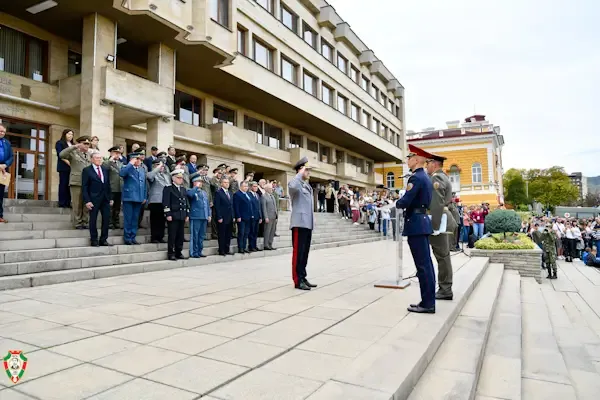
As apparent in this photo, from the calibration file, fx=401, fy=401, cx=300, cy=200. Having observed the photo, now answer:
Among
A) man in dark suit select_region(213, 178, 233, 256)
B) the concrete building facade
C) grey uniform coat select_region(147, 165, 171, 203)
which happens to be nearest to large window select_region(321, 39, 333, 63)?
the concrete building facade

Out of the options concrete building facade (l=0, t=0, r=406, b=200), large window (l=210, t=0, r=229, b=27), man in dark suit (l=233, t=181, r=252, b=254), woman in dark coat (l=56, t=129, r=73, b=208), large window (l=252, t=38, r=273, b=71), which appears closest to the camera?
woman in dark coat (l=56, t=129, r=73, b=208)

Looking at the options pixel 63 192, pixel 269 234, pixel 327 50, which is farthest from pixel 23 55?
pixel 327 50

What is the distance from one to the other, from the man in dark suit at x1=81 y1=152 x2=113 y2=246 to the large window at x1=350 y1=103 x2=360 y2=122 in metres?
27.2

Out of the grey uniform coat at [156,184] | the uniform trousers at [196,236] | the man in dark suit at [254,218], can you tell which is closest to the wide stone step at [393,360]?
the uniform trousers at [196,236]

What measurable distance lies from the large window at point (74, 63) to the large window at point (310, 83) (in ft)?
47.6

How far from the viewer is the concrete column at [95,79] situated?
13250 millimetres

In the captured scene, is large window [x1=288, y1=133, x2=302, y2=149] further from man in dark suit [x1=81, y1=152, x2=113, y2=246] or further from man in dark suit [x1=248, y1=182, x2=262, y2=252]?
man in dark suit [x1=81, y1=152, x2=113, y2=246]

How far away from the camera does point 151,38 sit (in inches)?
600

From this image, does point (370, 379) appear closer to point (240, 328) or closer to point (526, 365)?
point (240, 328)

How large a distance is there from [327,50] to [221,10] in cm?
1479

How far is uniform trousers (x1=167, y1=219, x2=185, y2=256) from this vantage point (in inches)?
353

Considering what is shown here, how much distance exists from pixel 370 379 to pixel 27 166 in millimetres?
15260

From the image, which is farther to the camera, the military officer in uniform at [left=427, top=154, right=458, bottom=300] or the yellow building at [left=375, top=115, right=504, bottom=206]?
the yellow building at [left=375, top=115, right=504, bottom=206]

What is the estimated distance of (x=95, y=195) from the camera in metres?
8.34
